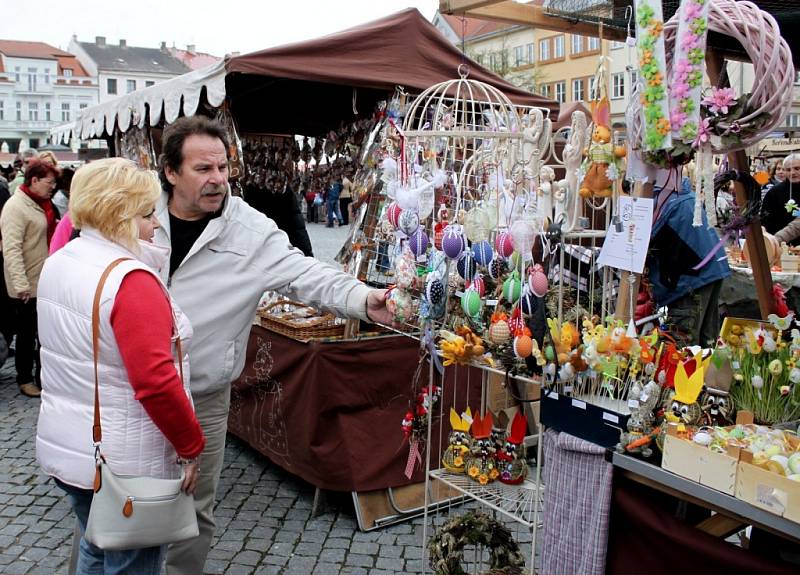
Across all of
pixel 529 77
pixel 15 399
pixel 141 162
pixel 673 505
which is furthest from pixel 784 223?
pixel 529 77

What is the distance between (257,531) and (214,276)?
156 centimetres

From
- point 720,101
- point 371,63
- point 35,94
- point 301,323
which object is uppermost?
point 35,94

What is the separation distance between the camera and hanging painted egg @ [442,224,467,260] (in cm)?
224

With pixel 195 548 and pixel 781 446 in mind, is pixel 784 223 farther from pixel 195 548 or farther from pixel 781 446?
pixel 195 548

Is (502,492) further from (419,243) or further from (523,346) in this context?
(419,243)

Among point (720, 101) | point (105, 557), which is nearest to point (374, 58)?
point (720, 101)

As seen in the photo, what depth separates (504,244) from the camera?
217 centimetres

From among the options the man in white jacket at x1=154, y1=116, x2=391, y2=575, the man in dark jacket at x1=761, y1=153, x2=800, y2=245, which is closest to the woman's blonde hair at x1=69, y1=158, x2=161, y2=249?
the man in white jacket at x1=154, y1=116, x2=391, y2=575

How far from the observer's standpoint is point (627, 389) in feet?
6.86

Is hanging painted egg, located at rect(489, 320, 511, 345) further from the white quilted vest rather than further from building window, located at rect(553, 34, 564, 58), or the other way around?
building window, located at rect(553, 34, 564, 58)

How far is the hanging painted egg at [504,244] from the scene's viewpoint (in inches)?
85.5

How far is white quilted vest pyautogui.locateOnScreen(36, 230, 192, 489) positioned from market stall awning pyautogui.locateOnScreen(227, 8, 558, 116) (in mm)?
2308

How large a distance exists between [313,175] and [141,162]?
1.46 metres

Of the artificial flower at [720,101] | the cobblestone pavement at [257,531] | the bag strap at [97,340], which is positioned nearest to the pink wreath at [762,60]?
the artificial flower at [720,101]
